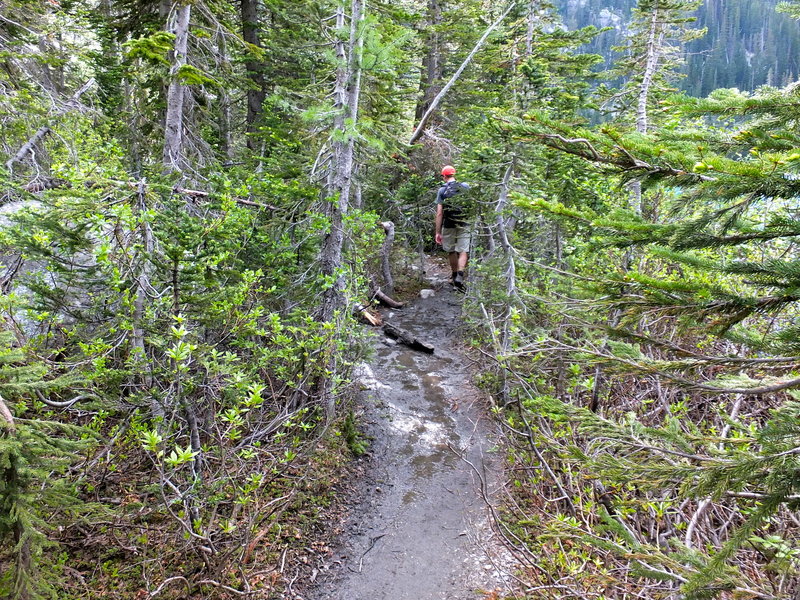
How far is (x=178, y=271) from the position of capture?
12.8 feet

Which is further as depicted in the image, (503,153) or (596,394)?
(503,153)

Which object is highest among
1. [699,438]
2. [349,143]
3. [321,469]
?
[349,143]

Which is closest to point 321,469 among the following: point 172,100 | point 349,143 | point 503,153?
point 349,143

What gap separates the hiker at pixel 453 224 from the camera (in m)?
10.6

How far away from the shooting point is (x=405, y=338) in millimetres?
11789

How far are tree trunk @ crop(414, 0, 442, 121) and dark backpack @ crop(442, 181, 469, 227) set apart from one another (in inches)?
253

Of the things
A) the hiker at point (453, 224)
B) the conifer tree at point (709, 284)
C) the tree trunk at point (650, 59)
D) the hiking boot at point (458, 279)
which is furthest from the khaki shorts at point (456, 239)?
the conifer tree at point (709, 284)

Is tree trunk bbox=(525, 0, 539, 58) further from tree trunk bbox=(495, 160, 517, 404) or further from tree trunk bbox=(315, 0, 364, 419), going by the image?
tree trunk bbox=(315, 0, 364, 419)

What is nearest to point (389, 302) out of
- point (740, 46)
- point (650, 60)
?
point (650, 60)

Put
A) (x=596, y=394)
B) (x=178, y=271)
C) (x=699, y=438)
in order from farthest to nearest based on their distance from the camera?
(x=596, y=394)
(x=178, y=271)
(x=699, y=438)

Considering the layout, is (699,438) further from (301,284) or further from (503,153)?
(503,153)

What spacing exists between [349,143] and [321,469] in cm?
540

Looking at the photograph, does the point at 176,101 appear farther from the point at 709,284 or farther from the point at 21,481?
the point at 709,284

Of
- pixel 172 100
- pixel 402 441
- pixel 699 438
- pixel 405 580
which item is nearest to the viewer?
pixel 699 438
